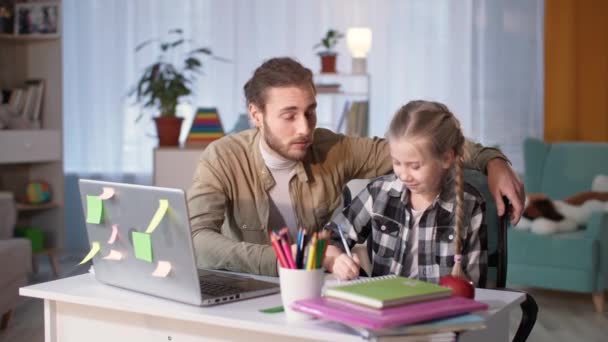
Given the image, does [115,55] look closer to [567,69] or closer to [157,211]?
[567,69]

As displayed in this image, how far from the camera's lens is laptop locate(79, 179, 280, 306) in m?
1.54

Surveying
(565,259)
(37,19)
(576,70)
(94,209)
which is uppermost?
(37,19)

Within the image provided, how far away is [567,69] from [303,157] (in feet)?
11.6

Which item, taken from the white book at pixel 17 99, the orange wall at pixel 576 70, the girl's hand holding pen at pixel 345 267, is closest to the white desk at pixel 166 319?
the girl's hand holding pen at pixel 345 267

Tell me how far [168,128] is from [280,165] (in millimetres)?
2704

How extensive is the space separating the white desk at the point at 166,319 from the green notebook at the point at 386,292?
0.06 meters

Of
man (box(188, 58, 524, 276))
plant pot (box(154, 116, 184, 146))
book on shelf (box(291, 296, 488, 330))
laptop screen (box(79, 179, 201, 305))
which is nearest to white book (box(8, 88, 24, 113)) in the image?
plant pot (box(154, 116, 184, 146))

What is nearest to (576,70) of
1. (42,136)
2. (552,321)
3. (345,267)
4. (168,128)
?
(552,321)

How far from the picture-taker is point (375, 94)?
18.4ft

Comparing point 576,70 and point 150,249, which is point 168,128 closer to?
point 576,70

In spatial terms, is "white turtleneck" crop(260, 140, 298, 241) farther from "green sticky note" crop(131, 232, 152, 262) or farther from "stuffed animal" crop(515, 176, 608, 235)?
"stuffed animal" crop(515, 176, 608, 235)

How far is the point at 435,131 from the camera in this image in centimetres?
190

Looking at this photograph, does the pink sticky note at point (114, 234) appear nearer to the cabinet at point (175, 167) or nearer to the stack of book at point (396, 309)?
the stack of book at point (396, 309)

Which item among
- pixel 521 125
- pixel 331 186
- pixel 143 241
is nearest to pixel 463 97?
pixel 521 125
